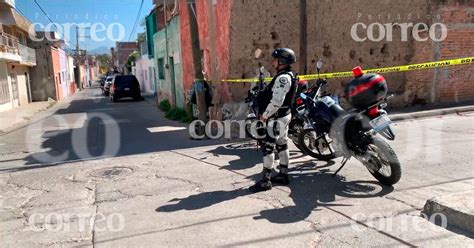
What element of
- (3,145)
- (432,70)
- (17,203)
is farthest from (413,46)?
(3,145)

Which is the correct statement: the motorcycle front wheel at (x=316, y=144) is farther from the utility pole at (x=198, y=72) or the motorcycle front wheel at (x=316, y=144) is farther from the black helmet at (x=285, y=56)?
the utility pole at (x=198, y=72)

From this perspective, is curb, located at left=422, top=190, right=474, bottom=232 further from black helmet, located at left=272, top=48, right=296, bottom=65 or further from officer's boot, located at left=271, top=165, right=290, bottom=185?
black helmet, located at left=272, top=48, right=296, bottom=65

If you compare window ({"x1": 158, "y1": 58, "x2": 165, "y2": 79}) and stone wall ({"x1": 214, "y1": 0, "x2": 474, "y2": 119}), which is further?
window ({"x1": 158, "y1": 58, "x2": 165, "y2": 79})

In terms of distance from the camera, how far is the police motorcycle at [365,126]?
4754 mm

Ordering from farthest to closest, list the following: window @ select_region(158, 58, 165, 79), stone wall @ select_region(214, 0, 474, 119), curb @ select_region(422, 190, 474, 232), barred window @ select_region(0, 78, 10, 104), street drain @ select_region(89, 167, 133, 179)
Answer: barred window @ select_region(0, 78, 10, 104)
window @ select_region(158, 58, 165, 79)
stone wall @ select_region(214, 0, 474, 119)
street drain @ select_region(89, 167, 133, 179)
curb @ select_region(422, 190, 474, 232)

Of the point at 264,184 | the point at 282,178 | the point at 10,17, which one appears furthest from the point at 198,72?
the point at 10,17

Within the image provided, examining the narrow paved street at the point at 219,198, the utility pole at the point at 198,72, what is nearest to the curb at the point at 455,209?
the narrow paved street at the point at 219,198

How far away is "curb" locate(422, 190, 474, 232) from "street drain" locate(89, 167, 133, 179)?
13.9 ft

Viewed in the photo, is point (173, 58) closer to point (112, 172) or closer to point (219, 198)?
point (112, 172)

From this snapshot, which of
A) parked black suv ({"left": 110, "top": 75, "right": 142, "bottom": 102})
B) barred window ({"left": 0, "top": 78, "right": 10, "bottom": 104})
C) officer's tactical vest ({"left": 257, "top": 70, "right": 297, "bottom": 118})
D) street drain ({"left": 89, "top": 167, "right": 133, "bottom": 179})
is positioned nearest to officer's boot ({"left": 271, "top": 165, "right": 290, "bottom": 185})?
officer's tactical vest ({"left": 257, "top": 70, "right": 297, "bottom": 118})

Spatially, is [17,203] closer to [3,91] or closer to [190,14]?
[190,14]

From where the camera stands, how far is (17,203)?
5.02 metres

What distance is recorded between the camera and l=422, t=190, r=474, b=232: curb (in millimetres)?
3676

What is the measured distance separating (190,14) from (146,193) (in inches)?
199
